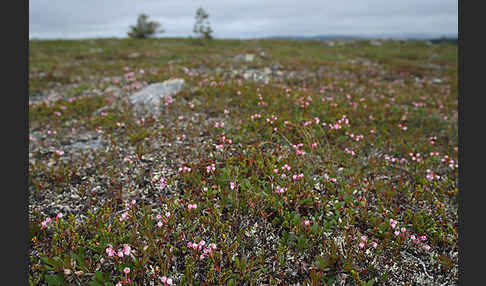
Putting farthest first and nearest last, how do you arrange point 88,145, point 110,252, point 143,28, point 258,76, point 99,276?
point 143,28, point 258,76, point 88,145, point 110,252, point 99,276

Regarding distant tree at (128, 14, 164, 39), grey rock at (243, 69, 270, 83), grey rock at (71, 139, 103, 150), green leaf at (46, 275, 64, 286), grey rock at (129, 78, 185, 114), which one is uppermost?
distant tree at (128, 14, 164, 39)

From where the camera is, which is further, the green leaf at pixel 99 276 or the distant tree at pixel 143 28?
the distant tree at pixel 143 28

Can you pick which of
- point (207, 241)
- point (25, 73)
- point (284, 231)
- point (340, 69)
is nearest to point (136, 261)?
point (207, 241)

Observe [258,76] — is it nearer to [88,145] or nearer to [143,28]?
[88,145]

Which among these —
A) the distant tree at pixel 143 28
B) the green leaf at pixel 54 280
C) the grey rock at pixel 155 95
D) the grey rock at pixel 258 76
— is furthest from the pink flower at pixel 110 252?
the distant tree at pixel 143 28

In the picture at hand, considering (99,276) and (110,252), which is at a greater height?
(110,252)

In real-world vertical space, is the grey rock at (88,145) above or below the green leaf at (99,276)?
above

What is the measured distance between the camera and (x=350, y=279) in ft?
12.3

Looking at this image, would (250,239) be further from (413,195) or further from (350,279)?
(413,195)

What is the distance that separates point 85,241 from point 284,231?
3.39 meters

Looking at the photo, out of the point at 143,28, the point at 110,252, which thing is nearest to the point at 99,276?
the point at 110,252

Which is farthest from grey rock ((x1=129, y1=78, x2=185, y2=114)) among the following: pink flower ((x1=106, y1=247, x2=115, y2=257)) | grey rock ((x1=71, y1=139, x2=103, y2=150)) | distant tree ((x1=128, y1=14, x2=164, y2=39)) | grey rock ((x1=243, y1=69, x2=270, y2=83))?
distant tree ((x1=128, y1=14, x2=164, y2=39))

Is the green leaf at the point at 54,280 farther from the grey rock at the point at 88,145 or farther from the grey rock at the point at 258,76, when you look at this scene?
the grey rock at the point at 258,76

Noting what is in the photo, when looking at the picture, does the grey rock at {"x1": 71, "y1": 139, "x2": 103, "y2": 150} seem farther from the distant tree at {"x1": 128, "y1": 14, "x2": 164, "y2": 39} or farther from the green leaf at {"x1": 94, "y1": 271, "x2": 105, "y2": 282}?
the distant tree at {"x1": 128, "y1": 14, "x2": 164, "y2": 39}
